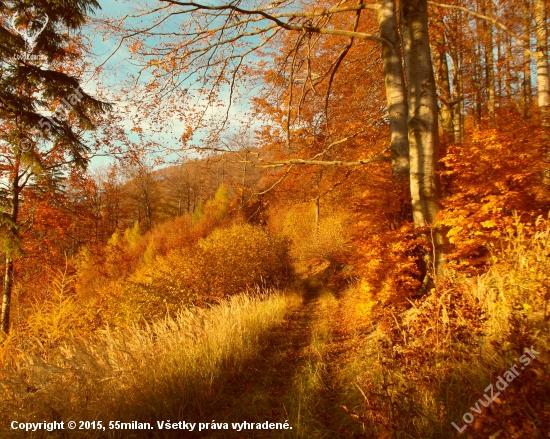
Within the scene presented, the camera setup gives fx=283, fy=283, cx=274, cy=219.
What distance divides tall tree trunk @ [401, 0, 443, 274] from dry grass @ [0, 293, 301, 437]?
3.48 meters

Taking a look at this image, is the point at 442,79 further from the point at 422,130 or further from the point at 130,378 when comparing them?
the point at 130,378

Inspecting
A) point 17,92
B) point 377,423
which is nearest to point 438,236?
point 377,423

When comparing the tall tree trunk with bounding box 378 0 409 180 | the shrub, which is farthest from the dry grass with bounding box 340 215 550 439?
the shrub

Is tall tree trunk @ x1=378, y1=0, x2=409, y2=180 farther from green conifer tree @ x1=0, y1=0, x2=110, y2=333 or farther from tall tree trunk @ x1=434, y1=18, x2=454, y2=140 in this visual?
green conifer tree @ x1=0, y1=0, x2=110, y2=333

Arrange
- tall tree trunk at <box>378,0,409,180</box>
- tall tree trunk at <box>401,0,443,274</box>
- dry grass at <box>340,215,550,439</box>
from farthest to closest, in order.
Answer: tall tree trunk at <box>378,0,409,180</box> → tall tree trunk at <box>401,0,443,274</box> → dry grass at <box>340,215,550,439</box>

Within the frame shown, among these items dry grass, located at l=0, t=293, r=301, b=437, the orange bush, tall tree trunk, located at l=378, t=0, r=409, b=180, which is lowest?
dry grass, located at l=0, t=293, r=301, b=437

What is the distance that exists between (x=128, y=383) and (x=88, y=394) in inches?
15.6

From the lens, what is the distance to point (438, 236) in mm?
4164

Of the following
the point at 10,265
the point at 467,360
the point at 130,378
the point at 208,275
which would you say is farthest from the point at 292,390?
the point at 10,265

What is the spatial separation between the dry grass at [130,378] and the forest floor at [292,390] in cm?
24

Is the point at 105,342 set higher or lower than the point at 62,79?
lower

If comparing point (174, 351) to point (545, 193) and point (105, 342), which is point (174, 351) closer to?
point (105, 342)

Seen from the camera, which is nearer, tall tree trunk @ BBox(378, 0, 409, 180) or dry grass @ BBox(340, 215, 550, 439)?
dry grass @ BBox(340, 215, 550, 439)

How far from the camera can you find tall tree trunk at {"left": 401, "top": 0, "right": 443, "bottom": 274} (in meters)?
4.18
